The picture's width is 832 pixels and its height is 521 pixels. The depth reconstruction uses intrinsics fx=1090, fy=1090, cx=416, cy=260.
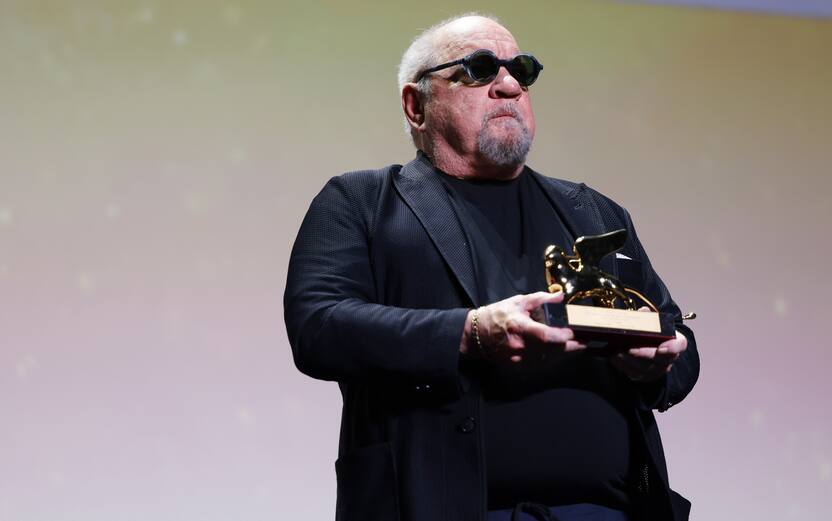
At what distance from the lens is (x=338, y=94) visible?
117 inches

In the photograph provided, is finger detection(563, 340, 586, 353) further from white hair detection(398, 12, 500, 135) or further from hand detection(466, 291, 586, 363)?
white hair detection(398, 12, 500, 135)

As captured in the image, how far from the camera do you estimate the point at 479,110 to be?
1919 mm

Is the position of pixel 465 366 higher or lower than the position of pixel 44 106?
lower

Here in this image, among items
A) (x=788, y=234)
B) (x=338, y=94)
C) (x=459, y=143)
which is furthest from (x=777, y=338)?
(x=459, y=143)

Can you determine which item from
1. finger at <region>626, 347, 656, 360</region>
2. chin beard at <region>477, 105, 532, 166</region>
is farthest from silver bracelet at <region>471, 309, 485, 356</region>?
chin beard at <region>477, 105, 532, 166</region>

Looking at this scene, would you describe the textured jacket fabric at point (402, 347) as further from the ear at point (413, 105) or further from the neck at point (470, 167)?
the ear at point (413, 105)

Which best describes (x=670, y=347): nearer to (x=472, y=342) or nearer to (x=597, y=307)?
(x=597, y=307)

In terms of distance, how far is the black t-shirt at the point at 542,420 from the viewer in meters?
1.63

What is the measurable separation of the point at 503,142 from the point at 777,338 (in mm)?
1650

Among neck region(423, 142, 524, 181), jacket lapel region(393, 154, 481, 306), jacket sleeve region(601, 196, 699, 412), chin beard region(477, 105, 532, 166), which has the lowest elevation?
jacket sleeve region(601, 196, 699, 412)

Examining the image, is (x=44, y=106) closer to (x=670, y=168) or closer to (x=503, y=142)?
(x=503, y=142)

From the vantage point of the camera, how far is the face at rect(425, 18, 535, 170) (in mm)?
1892

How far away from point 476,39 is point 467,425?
75 centimetres

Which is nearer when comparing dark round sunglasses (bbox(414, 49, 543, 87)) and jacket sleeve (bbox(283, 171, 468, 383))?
jacket sleeve (bbox(283, 171, 468, 383))
